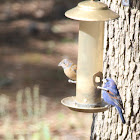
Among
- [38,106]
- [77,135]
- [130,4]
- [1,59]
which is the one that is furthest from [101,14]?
[1,59]

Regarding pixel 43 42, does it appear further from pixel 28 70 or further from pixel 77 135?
pixel 77 135

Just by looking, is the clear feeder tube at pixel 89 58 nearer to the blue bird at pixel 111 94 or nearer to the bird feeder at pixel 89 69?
the bird feeder at pixel 89 69

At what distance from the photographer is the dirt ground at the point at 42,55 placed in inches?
259

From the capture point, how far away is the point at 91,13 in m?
3.21

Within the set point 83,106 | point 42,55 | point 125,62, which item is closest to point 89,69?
point 83,106

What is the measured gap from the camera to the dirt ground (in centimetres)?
657

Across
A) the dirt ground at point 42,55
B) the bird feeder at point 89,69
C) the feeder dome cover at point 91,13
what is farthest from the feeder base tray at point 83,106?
the dirt ground at point 42,55

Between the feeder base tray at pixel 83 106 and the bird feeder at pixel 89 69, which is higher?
the bird feeder at pixel 89 69

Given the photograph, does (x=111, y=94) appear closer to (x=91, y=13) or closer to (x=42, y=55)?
(x=91, y=13)

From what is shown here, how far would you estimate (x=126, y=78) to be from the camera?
4035mm

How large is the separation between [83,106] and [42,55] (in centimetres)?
630

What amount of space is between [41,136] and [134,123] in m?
1.63

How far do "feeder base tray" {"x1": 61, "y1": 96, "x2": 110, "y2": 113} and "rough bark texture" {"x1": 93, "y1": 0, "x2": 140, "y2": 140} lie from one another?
1.27 ft

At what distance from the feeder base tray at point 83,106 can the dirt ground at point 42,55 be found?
83.7 inches
